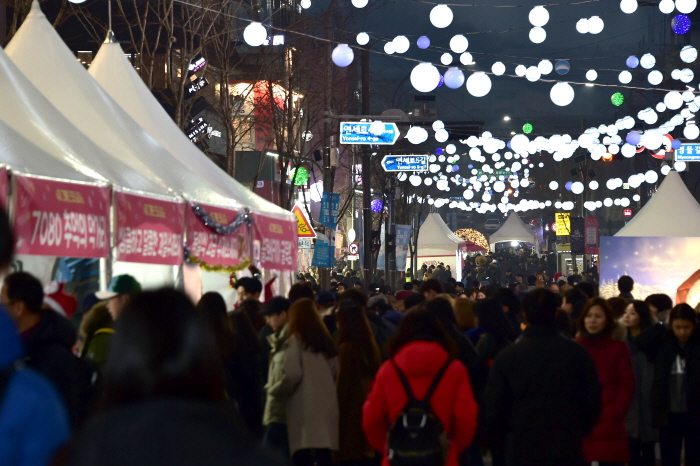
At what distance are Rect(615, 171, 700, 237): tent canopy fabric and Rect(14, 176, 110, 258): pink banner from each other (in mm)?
15315

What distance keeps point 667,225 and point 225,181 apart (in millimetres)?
11637

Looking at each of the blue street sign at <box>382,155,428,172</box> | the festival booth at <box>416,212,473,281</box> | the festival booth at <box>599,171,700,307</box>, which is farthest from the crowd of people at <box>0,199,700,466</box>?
the festival booth at <box>416,212,473,281</box>

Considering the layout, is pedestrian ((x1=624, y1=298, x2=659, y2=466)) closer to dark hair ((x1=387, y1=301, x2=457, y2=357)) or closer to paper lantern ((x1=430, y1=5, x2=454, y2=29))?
dark hair ((x1=387, y1=301, x2=457, y2=357))

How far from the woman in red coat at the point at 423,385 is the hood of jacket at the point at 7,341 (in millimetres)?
3424

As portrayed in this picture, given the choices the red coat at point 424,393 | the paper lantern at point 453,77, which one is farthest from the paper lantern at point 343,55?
the red coat at point 424,393

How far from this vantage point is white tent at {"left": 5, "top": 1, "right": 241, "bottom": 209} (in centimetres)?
1123

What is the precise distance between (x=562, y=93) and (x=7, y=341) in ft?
51.2

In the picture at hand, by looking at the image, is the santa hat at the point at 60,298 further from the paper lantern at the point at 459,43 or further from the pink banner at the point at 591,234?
the pink banner at the point at 591,234

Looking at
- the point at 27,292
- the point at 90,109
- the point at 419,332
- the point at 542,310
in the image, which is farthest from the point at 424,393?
the point at 90,109

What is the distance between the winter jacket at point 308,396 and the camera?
7.44 m

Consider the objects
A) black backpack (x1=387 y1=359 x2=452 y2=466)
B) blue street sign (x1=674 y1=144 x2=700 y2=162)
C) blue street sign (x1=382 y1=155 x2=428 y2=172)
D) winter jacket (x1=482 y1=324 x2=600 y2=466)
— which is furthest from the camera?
blue street sign (x1=382 y1=155 x2=428 y2=172)

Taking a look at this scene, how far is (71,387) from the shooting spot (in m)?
4.47

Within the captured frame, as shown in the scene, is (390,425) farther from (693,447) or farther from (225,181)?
(225,181)

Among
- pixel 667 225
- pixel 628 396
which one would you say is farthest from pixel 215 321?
pixel 667 225
